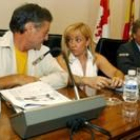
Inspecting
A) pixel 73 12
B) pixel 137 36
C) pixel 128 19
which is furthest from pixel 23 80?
pixel 128 19

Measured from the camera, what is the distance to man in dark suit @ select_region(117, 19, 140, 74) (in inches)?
114

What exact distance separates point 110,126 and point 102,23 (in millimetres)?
2503

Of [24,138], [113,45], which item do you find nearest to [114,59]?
[113,45]

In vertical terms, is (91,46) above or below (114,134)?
above

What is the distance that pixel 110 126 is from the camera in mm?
1408

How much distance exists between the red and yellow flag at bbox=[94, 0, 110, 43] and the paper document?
2.11m

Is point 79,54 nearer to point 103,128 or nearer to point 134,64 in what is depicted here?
point 134,64

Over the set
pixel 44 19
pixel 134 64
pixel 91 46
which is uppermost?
pixel 44 19

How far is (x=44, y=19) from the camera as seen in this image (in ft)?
6.54

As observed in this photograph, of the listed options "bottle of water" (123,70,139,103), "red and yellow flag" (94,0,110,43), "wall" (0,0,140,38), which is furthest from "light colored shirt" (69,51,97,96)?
"red and yellow flag" (94,0,110,43)

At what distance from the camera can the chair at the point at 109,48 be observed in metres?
2.91

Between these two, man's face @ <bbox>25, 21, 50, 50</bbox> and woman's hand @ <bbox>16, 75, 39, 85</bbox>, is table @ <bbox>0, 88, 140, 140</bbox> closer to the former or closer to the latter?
woman's hand @ <bbox>16, 75, 39, 85</bbox>

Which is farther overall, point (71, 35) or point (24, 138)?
point (71, 35)

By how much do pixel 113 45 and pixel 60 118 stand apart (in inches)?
72.1
